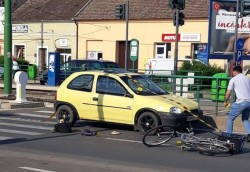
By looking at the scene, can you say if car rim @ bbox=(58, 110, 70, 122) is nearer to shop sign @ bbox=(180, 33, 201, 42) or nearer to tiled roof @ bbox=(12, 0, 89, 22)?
shop sign @ bbox=(180, 33, 201, 42)

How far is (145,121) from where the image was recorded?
13281 mm

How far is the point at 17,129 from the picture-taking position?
13.8 metres

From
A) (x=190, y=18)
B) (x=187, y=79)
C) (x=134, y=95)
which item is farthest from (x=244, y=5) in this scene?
(x=190, y=18)

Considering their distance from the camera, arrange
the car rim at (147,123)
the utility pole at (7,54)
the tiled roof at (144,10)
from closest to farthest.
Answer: the car rim at (147,123)
the utility pole at (7,54)
the tiled roof at (144,10)

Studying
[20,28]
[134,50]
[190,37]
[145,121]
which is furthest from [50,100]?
[20,28]

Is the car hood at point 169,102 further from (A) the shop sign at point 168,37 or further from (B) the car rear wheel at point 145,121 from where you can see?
(A) the shop sign at point 168,37

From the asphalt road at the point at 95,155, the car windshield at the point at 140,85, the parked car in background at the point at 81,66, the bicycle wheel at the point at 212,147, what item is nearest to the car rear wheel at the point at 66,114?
the asphalt road at the point at 95,155

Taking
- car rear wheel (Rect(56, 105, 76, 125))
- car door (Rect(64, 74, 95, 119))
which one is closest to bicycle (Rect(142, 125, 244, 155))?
car door (Rect(64, 74, 95, 119))

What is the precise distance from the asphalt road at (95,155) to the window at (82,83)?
109cm

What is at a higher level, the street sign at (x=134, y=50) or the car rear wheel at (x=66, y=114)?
the street sign at (x=134, y=50)

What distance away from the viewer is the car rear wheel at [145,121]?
1315cm

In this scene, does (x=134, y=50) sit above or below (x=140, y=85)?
above

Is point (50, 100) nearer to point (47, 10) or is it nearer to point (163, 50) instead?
point (163, 50)

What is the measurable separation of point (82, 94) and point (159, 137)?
3408 mm
